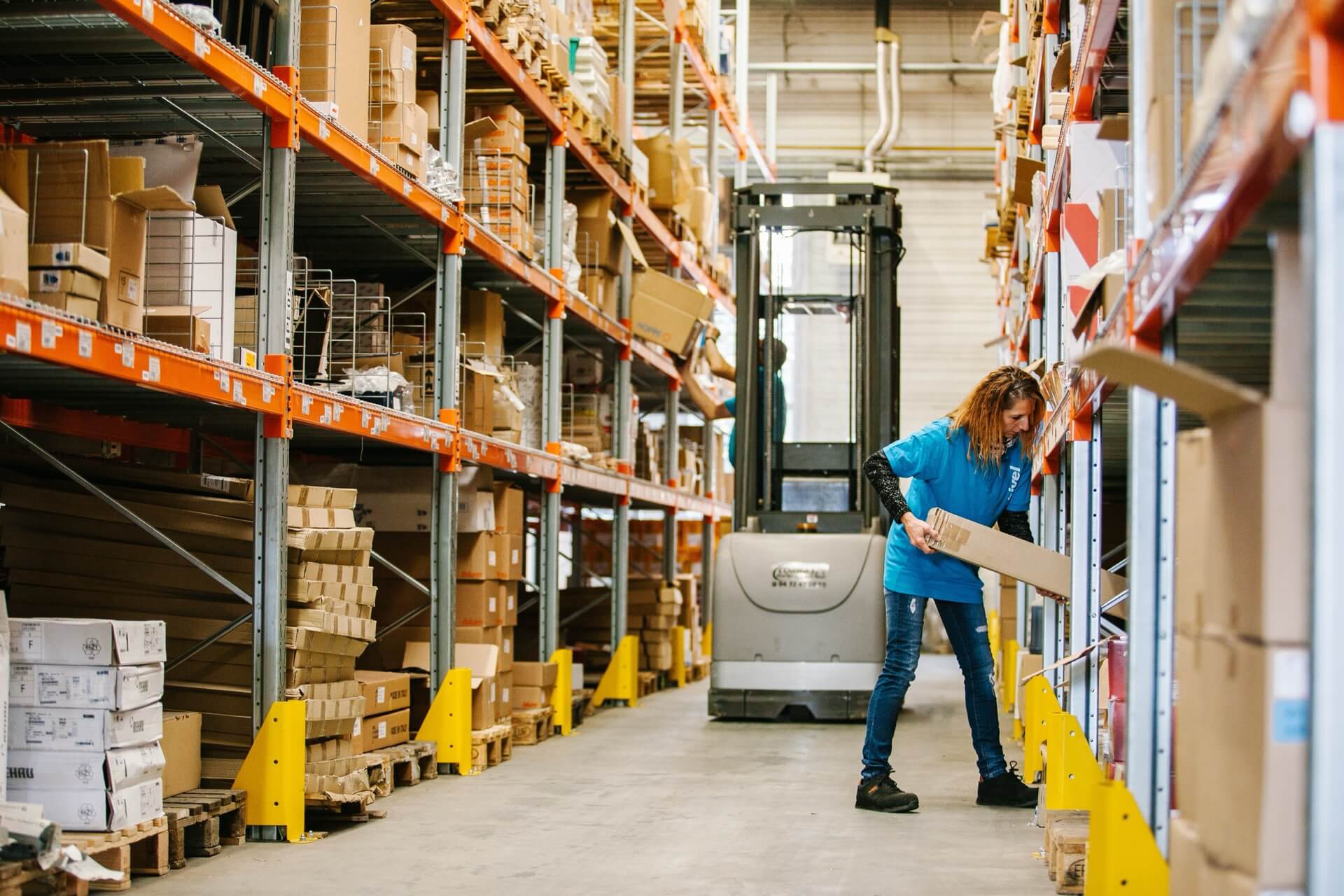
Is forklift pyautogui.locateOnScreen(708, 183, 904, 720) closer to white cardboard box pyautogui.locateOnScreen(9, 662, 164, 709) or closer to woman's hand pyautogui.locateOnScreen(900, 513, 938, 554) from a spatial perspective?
woman's hand pyautogui.locateOnScreen(900, 513, 938, 554)

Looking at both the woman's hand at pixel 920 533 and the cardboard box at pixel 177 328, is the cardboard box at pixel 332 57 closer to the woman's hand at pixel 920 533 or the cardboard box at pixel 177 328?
the cardboard box at pixel 177 328

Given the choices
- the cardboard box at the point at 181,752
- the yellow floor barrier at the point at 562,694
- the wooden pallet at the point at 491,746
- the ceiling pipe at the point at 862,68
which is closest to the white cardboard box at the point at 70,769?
the cardboard box at the point at 181,752

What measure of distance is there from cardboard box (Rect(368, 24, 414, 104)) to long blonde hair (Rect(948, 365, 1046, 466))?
3117 mm

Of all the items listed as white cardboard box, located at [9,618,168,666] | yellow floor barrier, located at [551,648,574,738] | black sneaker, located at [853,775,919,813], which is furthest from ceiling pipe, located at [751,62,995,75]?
white cardboard box, located at [9,618,168,666]

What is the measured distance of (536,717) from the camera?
9133 mm

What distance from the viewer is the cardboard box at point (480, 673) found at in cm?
817

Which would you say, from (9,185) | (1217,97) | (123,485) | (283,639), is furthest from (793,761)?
(1217,97)

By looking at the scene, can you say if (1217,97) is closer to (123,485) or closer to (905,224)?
(123,485)

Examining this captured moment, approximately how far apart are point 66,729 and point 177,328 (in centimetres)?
144

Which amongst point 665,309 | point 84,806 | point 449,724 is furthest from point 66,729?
point 665,309

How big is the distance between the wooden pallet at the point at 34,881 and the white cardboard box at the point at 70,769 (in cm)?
35

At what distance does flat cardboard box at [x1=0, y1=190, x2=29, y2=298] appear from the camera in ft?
13.9

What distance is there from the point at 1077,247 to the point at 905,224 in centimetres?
1430

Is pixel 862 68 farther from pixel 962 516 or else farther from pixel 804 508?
pixel 962 516
